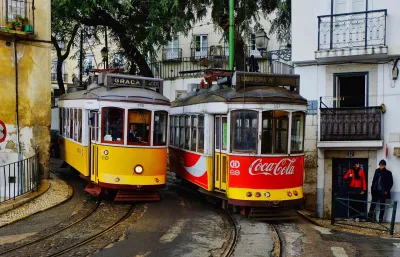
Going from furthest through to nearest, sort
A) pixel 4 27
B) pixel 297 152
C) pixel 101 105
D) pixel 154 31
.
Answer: pixel 154 31 → pixel 4 27 → pixel 101 105 → pixel 297 152

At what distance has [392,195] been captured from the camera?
1431 centimetres

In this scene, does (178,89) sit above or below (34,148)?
above

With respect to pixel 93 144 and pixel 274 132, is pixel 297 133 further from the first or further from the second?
pixel 93 144

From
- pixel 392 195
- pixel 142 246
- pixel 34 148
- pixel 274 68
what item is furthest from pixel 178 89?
pixel 142 246

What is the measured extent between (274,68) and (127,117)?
506 inches

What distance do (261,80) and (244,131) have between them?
58.0 inches

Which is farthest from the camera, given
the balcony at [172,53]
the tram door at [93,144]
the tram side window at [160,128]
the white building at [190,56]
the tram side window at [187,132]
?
the balcony at [172,53]

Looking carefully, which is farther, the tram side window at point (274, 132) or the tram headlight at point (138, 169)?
Result: the tram headlight at point (138, 169)

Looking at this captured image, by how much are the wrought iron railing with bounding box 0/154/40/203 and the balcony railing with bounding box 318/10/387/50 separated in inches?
366

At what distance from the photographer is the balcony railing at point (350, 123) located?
14.4 meters

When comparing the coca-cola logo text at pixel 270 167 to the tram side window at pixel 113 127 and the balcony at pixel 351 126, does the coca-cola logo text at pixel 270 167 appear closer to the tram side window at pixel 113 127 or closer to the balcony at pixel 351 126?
the tram side window at pixel 113 127

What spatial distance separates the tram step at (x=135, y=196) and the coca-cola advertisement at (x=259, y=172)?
10.0 feet

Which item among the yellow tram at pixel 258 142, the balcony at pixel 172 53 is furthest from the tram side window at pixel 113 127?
the balcony at pixel 172 53

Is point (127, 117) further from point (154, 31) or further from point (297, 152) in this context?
point (154, 31)
